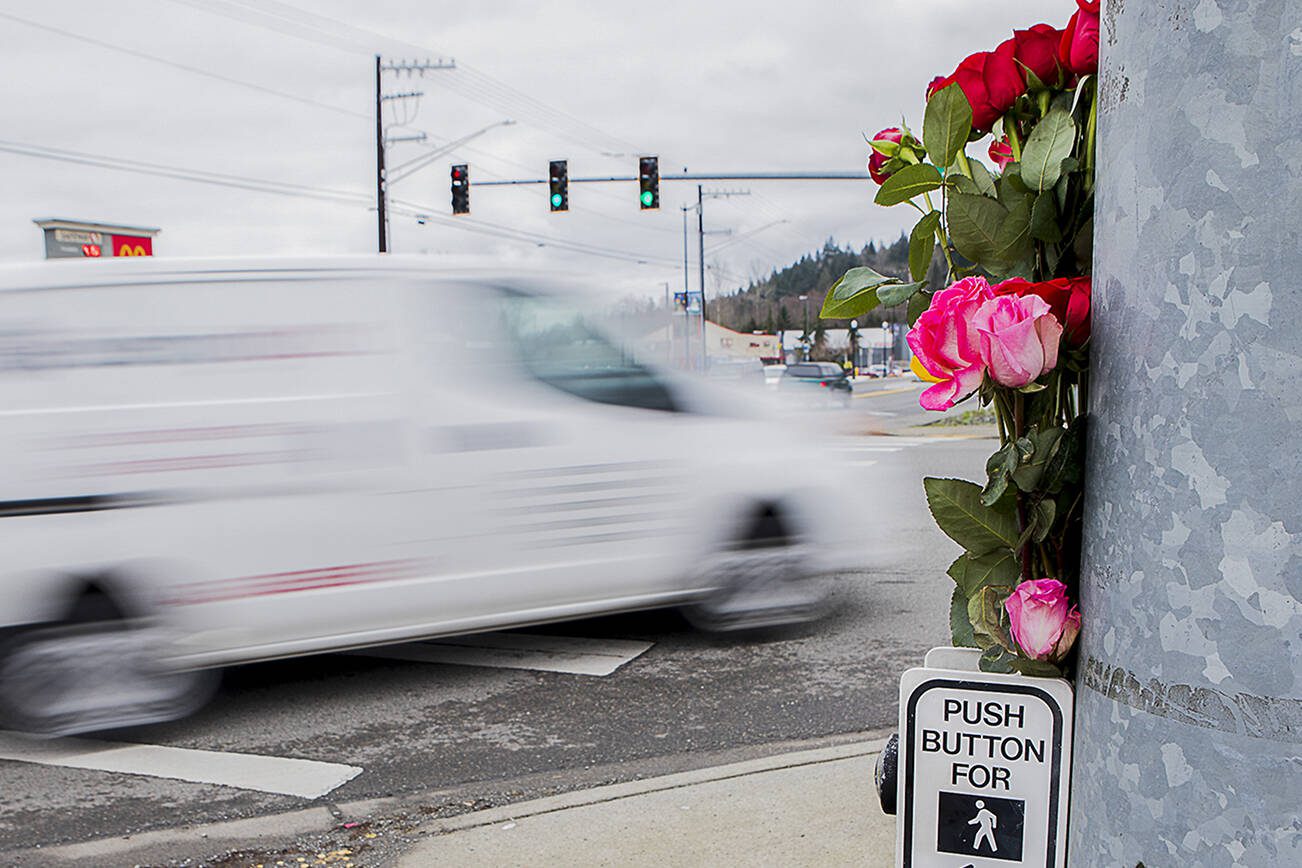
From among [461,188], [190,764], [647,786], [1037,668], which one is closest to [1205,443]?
[1037,668]

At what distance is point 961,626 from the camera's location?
1686mm

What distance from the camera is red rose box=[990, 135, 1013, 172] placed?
1733mm

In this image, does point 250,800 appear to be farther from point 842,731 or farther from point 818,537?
point 818,537

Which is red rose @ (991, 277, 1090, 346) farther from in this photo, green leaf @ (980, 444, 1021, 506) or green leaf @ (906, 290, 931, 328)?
green leaf @ (906, 290, 931, 328)

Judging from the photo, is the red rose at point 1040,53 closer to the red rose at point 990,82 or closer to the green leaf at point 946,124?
the red rose at point 990,82

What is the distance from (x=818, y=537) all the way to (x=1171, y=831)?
5.28 meters

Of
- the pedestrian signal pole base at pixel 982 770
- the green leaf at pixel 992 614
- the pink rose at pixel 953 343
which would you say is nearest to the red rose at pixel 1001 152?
the pink rose at pixel 953 343

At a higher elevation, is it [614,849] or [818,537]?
[818,537]

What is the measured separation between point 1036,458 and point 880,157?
61 centimetres

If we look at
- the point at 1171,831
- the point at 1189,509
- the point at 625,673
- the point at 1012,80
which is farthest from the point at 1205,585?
the point at 625,673

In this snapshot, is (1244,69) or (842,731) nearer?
(1244,69)

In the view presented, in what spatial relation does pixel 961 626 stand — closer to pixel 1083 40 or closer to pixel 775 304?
pixel 1083 40

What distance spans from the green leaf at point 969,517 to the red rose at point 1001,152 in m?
0.50

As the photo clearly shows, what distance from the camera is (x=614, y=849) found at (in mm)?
3830
